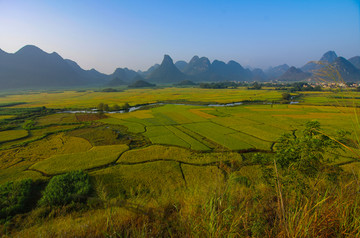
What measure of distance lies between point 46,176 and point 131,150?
7401mm

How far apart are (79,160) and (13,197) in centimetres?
620

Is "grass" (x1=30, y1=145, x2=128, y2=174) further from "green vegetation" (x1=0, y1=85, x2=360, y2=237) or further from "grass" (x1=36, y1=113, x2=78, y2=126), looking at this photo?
"grass" (x1=36, y1=113, x2=78, y2=126)

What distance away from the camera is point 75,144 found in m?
20.1

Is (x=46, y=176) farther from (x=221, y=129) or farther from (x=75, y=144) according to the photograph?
(x=221, y=129)

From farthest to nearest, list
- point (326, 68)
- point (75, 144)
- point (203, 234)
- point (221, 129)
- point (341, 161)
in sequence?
point (221, 129), point (75, 144), point (341, 161), point (326, 68), point (203, 234)

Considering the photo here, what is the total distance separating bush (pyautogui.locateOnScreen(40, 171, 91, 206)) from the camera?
30.5 feet

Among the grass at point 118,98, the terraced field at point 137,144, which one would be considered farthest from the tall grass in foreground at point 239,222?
the grass at point 118,98

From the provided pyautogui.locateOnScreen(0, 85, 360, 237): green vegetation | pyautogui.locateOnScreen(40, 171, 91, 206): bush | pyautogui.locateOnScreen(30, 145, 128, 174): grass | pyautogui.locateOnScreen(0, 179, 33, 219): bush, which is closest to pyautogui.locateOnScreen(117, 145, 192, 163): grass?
pyautogui.locateOnScreen(0, 85, 360, 237): green vegetation

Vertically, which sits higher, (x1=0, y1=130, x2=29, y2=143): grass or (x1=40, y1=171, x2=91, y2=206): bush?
(x1=0, y1=130, x2=29, y2=143): grass

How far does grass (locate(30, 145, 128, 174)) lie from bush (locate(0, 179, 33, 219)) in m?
2.93

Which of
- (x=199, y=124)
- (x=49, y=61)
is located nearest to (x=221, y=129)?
(x=199, y=124)

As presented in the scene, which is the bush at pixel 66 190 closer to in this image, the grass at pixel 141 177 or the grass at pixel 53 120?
the grass at pixel 141 177

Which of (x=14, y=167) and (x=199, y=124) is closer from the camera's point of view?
(x=14, y=167)

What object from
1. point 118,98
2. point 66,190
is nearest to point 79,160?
point 66,190
